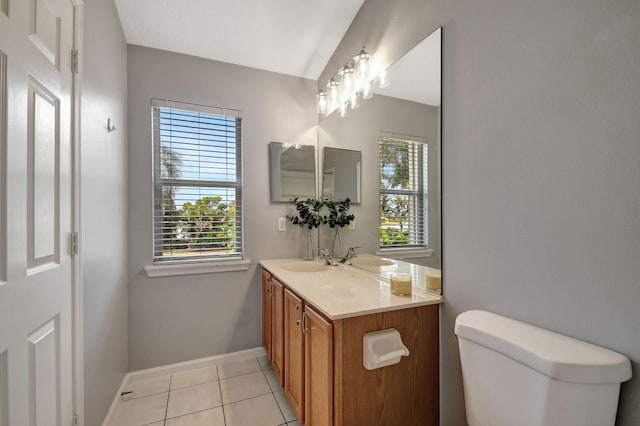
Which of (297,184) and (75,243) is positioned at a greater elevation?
(297,184)

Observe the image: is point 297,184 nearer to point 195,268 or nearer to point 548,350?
point 195,268

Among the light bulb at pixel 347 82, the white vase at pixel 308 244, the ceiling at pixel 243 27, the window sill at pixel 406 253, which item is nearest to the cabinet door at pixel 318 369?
the window sill at pixel 406 253

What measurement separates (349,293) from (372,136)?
3.55ft

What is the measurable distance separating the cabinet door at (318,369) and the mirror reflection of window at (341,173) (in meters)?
1.04

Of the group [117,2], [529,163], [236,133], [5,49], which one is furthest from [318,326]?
[117,2]

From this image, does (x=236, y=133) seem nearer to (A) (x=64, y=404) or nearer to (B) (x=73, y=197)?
(B) (x=73, y=197)

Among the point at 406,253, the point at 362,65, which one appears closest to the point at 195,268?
the point at 406,253

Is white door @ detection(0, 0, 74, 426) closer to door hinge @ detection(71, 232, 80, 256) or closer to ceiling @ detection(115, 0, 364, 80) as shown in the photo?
door hinge @ detection(71, 232, 80, 256)

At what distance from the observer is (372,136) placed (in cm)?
191

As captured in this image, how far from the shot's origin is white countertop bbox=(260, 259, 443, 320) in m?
1.25

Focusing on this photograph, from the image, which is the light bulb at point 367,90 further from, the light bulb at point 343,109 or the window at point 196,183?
the window at point 196,183

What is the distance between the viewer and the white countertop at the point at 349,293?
1.25 metres

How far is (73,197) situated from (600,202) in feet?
6.51

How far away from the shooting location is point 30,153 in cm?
92
